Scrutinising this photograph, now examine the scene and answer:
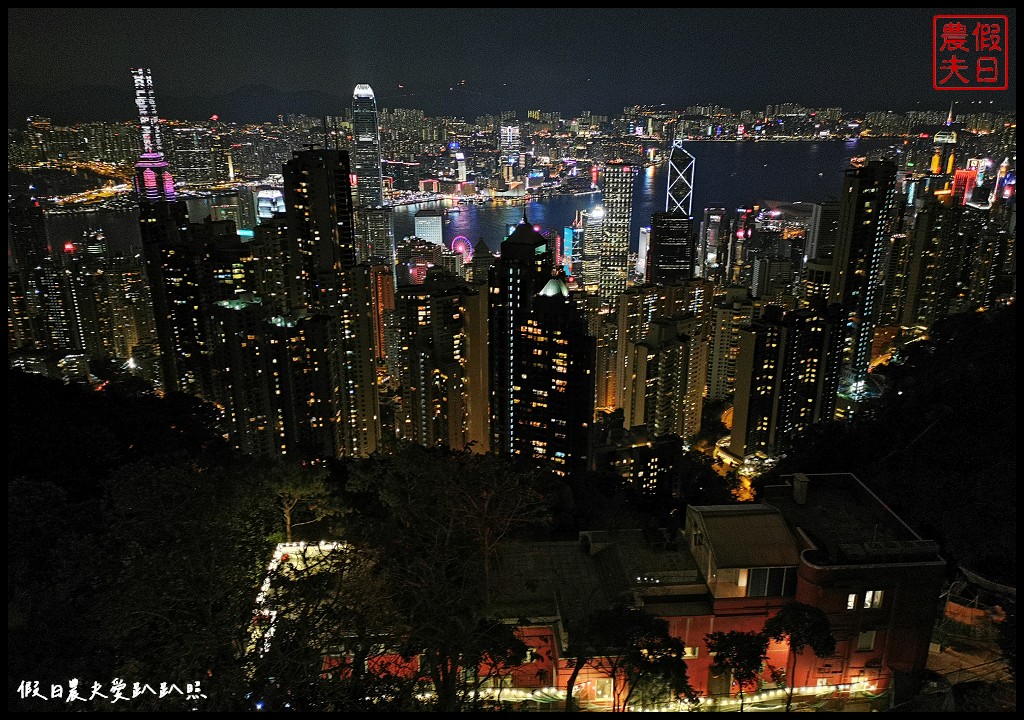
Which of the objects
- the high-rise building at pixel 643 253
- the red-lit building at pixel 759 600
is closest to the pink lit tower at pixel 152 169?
the red-lit building at pixel 759 600

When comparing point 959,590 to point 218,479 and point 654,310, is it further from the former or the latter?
point 654,310

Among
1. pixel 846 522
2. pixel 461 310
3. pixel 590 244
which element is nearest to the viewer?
pixel 846 522

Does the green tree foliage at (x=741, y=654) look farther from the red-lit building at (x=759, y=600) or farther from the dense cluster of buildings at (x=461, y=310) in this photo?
the dense cluster of buildings at (x=461, y=310)

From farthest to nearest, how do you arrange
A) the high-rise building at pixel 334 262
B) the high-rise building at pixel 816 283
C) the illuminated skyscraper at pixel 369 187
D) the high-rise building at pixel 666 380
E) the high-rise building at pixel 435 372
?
the illuminated skyscraper at pixel 369 187, the high-rise building at pixel 816 283, the high-rise building at pixel 666 380, the high-rise building at pixel 334 262, the high-rise building at pixel 435 372

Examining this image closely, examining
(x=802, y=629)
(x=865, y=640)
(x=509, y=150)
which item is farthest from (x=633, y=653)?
(x=509, y=150)

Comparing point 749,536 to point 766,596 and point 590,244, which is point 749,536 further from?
point 590,244

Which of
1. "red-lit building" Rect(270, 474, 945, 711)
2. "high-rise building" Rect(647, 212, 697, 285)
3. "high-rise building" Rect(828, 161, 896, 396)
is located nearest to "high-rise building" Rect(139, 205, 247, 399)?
"red-lit building" Rect(270, 474, 945, 711)

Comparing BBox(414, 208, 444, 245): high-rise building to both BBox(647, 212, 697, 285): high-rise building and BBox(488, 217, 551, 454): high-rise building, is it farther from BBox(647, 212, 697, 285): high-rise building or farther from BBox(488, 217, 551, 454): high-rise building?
BBox(488, 217, 551, 454): high-rise building

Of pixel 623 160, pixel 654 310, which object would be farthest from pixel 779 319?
pixel 623 160
